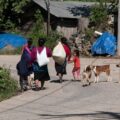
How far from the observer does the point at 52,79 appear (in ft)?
66.9

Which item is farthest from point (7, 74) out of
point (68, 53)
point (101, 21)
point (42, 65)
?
point (101, 21)

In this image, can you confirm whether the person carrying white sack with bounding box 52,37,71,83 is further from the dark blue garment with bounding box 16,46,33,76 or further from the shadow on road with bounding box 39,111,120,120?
the shadow on road with bounding box 39,111,120,120

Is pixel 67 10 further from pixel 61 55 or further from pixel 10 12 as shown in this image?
pixel 61 55

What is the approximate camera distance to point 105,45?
31703 mm

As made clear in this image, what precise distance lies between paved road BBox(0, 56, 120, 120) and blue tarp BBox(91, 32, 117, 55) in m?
11.8

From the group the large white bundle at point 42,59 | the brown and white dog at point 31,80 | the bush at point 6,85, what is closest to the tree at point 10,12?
the brown and white dog at point 31,80

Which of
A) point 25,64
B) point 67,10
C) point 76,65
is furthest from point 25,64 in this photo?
point 67,10

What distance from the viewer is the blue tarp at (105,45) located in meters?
31.6

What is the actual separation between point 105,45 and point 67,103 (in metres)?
16.8

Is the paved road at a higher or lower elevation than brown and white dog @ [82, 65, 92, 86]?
lower

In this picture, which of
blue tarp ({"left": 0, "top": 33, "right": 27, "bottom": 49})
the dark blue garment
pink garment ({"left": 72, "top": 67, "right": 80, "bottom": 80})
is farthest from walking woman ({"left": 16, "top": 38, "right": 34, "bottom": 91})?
blue tarp ({"left": 0, "top": 33, "right": 27, "bottom": 49})

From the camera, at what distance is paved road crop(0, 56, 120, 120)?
42.8 feet

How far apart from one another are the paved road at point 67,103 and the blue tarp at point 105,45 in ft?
38.6

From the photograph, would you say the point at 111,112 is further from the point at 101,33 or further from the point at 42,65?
the point at 101,33
